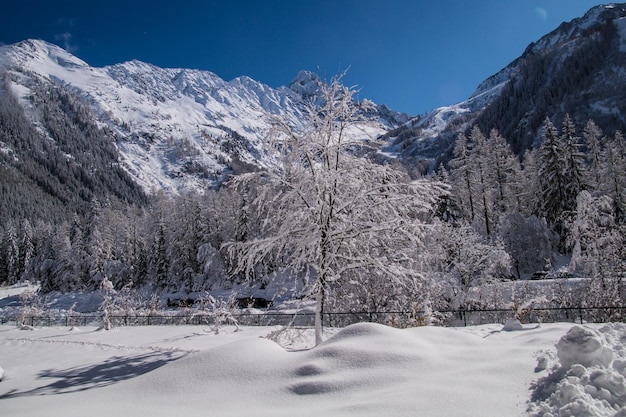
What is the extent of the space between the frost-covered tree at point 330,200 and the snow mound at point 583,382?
601 centimetres

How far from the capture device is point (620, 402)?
13.2ft

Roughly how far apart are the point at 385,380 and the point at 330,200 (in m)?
6.62

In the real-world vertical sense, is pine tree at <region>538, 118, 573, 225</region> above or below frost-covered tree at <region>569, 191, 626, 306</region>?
above

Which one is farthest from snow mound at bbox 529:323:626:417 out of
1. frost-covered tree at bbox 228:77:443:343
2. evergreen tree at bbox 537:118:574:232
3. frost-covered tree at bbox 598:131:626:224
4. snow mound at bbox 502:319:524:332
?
frost-covered tree at bbox 598:131:626:224

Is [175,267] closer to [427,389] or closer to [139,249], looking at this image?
[139,249]

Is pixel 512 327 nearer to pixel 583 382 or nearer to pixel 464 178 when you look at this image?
pixel 583 382

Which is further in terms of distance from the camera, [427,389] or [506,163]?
[506,163]

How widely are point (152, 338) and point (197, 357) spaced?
11.1 metres

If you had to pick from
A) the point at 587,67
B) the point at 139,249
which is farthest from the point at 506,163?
the point at 587,67

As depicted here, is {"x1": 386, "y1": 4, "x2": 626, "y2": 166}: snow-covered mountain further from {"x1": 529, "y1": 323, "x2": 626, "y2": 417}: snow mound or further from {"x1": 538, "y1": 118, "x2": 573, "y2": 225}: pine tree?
{"x1": 529, "y1": 323, "x2": 626, "y2": 417}: snow mound

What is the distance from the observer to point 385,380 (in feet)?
18.2

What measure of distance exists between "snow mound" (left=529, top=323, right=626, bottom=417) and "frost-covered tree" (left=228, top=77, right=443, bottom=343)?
6.01 meters

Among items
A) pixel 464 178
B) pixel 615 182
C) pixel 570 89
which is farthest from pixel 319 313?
pixel 570 89

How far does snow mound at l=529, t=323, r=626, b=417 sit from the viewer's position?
388 centimetres
